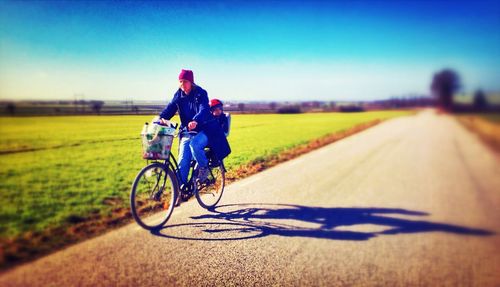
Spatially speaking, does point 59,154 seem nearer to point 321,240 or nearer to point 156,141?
point 156,141

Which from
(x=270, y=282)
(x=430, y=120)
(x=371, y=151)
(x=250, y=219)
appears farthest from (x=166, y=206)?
(x=371, y=151)

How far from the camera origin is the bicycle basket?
1.42 m

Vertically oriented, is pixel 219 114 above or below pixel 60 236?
above

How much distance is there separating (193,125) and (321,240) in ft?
10.5

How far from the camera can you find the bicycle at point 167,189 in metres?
1.64

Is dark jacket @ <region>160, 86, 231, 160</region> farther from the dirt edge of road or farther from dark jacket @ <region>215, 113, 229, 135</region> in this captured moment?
the dirt edge of road

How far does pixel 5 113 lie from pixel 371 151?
42.5ft

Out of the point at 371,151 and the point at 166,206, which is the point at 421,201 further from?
the point at 371,151

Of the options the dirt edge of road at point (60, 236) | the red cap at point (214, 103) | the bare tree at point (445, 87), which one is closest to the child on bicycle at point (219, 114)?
the red cap at point (214, 103)

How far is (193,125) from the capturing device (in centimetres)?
140

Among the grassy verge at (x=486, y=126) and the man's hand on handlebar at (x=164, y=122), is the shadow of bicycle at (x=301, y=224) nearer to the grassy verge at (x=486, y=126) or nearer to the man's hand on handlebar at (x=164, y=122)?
the man's hand on handlebar at (x=164, y=122)

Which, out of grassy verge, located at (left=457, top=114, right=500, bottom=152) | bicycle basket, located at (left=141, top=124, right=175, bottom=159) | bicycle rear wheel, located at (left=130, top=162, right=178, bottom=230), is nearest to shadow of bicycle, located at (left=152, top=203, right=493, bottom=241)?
bicycle rear wheel, located at (left=130, top=162, right=178, bottom=230)

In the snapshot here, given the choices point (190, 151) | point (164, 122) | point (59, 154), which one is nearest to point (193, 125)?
point (164, 122)

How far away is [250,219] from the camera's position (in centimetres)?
222
